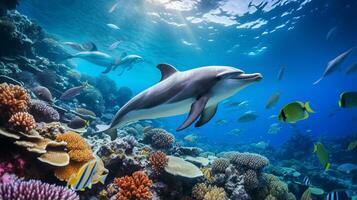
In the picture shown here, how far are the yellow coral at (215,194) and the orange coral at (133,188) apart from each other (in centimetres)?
161

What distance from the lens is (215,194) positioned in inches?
235

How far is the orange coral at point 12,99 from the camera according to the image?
4758mm

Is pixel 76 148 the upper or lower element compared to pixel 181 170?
lower

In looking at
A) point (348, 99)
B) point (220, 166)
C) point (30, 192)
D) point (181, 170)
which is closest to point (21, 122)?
point (30, 192)

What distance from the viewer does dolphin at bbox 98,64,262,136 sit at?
333 cm

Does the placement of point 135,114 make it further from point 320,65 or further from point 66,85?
point 320,65

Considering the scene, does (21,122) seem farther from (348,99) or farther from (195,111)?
(348,99)

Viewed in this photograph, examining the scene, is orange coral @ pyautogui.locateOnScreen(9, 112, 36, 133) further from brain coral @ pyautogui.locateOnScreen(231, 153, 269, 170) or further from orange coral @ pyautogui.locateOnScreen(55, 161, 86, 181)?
brain coral @ pyautogui.locateOnScreen(231, 153, 269, 170)

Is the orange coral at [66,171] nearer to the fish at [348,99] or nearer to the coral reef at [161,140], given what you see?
the coral reef at [161,140]

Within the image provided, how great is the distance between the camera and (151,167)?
598 cm

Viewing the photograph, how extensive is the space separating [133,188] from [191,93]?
99.3 inches

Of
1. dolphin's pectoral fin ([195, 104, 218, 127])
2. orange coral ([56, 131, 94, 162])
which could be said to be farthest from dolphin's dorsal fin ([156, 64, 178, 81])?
orange coral ([56, 131, 94, 162])

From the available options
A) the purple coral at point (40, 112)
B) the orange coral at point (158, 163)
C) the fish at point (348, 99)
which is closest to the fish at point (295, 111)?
the fish at point (348, 99)

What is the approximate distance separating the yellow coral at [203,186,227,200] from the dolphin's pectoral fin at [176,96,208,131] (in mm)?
3388
